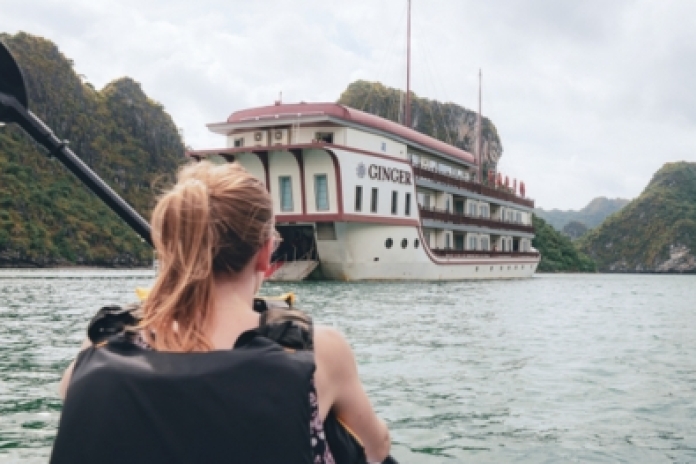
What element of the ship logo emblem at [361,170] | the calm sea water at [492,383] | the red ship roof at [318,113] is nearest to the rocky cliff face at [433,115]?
the red ship roof at [318,113]

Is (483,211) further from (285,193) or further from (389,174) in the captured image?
(285,193)

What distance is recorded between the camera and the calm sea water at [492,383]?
423 cm

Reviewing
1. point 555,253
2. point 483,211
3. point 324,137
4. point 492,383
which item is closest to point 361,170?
point 324,137

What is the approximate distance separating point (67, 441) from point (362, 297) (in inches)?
593

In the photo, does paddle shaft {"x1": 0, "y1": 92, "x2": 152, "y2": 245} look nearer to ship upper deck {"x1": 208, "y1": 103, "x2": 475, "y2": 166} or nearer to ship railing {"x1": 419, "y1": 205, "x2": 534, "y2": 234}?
ship upper deck {"x1": 208, "y1": 103, "x2": 475, "y2": 166}

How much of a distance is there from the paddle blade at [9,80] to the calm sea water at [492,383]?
8.44ft

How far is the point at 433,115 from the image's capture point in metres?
112

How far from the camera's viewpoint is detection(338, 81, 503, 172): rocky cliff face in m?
103

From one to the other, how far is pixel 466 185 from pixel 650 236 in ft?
270

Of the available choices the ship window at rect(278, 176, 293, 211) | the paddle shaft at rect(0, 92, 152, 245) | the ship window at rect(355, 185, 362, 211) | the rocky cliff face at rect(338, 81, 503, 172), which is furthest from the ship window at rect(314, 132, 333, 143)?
the rocky cliff face at rect(338, 81, 503, 172)

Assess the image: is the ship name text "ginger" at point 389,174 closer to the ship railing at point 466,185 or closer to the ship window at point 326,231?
the ship railing at point 466,185

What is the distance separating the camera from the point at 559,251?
78.5m

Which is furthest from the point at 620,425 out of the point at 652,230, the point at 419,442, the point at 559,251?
the point at 652,230

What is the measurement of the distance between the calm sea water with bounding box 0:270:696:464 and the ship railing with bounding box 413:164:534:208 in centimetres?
1951
